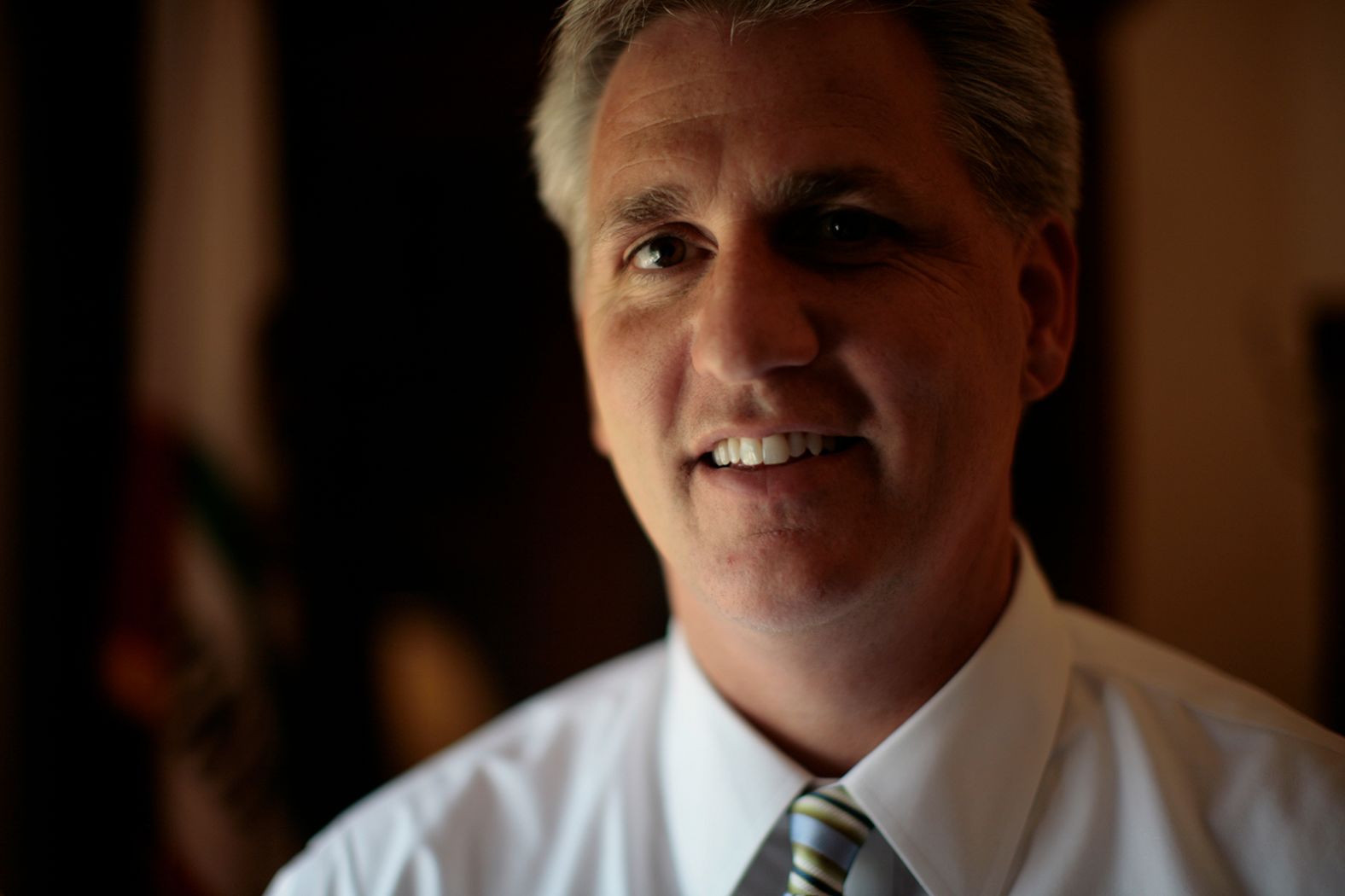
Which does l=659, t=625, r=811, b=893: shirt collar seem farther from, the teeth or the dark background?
the dark background

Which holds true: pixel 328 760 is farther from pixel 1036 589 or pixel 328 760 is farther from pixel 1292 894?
pixel 1292 894

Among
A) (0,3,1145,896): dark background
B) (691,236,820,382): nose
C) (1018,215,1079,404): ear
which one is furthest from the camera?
(0,3,1145,896): dark background

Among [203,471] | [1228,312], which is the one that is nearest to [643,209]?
[203,471]

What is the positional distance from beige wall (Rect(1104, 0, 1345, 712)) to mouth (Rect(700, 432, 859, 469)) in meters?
2.33

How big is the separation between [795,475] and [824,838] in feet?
1.30

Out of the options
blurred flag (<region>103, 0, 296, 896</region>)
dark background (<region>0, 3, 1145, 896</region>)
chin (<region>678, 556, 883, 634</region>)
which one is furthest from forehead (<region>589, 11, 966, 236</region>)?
blurred flag (<region>103, 0, 296, 896</region>)

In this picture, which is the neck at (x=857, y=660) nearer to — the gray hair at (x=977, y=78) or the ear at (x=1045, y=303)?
the ear at (x=1045, y=303)

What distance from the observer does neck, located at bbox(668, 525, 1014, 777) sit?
3.19ft

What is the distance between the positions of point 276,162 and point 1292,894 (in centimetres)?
241

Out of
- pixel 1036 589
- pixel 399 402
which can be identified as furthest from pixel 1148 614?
pixel 399 402

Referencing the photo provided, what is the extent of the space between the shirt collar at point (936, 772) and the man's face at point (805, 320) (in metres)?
0.16

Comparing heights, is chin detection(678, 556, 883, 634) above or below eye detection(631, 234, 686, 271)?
below

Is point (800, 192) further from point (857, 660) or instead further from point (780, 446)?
point (857, 660)

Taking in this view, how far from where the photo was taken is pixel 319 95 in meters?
2.44
